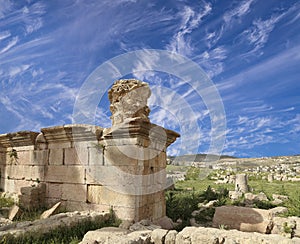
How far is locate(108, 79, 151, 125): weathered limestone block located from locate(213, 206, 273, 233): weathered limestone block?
2.87m

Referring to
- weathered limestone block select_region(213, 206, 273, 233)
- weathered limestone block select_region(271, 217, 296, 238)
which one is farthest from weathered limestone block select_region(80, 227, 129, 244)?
weathered limestone block select_region(271, 217, 296, 238)

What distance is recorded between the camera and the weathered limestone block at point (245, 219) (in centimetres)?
540

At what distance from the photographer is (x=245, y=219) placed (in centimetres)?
561

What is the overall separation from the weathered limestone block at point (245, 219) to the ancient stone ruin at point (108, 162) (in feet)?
4.76

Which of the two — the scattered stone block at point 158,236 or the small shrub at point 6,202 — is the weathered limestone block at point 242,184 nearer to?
the small shrub at point 6,202

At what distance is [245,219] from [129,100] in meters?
3.74

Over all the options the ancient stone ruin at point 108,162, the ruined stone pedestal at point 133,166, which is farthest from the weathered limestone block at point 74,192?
the ruined stone pedestal at point 133,166

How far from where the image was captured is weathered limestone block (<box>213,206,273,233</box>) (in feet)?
17.7

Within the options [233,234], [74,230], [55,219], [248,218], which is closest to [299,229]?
[248,218]

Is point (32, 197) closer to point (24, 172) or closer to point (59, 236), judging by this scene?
point (24, 172)

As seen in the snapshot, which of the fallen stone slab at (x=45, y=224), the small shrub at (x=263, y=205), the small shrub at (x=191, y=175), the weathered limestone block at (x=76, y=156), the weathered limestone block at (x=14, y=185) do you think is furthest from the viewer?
the small shrub at (x=191, y=175)

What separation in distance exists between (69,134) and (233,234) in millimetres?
4283

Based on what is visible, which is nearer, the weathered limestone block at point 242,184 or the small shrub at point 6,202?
the small shrub at point 6,202

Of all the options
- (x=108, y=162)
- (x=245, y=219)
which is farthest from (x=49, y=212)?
(x=245, y=219)
